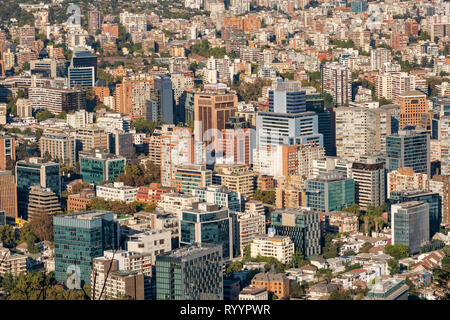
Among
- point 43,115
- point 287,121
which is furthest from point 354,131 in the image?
point 43,115

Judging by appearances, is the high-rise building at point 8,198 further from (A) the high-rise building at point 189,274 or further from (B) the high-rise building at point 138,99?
(B) the high-rise building at point 138,99

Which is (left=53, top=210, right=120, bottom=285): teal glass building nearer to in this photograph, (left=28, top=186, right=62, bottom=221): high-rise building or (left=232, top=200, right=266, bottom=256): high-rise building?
(left=232, top=200, right=266, bottom=256): high-rise building

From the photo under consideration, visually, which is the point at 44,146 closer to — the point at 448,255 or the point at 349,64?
the point at 448,255

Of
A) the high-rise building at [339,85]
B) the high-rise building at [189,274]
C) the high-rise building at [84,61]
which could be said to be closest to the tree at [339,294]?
the high-rise building at [189,274]

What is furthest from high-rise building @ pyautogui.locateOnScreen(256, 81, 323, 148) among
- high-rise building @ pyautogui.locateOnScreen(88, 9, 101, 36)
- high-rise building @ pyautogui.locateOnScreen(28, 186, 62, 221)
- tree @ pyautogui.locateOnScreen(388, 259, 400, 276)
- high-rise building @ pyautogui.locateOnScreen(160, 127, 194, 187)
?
high-rise building @ pyautogui.locateOnScreen(88, 9, 101, 36)

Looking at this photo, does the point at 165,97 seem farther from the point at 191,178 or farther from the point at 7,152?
the point at 191,178
